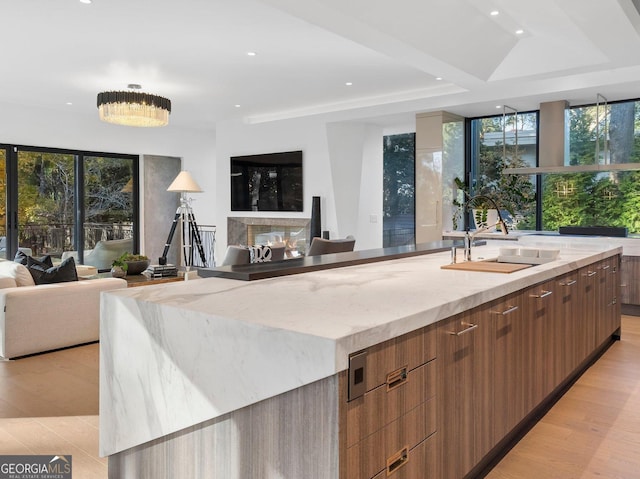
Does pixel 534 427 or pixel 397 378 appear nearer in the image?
pixel 397 378

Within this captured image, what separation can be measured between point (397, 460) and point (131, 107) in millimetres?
4972

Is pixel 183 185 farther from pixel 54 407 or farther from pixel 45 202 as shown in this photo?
pixel 54 407

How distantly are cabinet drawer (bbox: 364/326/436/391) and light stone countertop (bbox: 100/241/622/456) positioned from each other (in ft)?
0.13

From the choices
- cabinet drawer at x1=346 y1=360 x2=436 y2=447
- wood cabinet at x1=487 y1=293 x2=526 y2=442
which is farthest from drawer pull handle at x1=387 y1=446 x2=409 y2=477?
wood cabinet at x1=487 y1=293 x2=526 y2=442

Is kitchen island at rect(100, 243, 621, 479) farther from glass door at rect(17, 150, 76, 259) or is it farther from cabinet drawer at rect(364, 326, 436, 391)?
glass door at rect(17, 150, 76, 259)

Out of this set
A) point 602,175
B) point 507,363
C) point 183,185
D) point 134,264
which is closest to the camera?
point 507,363

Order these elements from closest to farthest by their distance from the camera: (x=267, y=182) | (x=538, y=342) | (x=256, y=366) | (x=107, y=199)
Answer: (x=256, y=366) < (x=538, y=342) < (x=267, y=182) < (x=107, y=199)

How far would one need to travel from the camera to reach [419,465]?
176cm

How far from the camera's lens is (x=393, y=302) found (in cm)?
191

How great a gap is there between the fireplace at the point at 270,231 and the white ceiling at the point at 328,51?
6.37 ft

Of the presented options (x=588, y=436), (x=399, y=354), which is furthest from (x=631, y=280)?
(x=399, y=354)

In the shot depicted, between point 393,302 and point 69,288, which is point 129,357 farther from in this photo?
point 69,288

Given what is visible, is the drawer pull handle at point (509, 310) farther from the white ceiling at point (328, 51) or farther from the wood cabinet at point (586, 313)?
the white ceiling at point (328, 51)

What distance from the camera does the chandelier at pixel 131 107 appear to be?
5.57 meters
